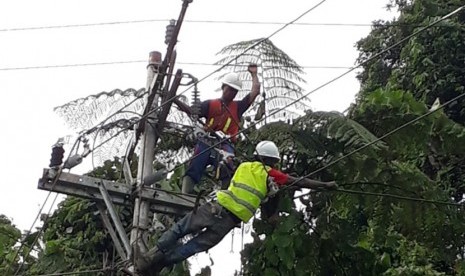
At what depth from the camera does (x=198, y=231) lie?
24.7 ft

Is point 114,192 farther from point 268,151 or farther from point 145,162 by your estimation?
point 268,151

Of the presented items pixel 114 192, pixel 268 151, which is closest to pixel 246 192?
pixel 268 151

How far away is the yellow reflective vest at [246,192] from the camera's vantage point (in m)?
7.29

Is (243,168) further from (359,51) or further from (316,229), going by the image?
(359,51)

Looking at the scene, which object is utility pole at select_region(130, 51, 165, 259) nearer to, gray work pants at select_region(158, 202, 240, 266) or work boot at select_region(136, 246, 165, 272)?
work boot at select_region(136, 246, 165, 272)

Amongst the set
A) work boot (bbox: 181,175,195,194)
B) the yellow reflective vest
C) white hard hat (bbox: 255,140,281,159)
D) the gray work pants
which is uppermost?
work boot (bbox: 181,175,195,194)

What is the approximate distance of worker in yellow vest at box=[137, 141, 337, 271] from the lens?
7.30m

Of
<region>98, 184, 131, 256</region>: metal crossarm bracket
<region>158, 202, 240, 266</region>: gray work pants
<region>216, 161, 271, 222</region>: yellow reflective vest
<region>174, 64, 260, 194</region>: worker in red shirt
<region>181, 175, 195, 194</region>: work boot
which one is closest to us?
<region>216, 161, 271, 222</region>: yellow reflective vest

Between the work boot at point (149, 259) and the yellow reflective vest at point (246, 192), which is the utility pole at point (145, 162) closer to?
the work boot at point (149, 259)

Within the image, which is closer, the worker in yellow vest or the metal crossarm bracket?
the worker in yellow vest

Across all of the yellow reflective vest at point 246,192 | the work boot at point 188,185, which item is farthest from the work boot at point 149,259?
the work boot at point 188,185

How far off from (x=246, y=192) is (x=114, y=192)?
4.35 ft

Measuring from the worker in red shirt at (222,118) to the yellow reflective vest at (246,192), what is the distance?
693 millimetres

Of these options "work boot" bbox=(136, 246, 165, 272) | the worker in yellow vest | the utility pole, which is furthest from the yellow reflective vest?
the utility pole
